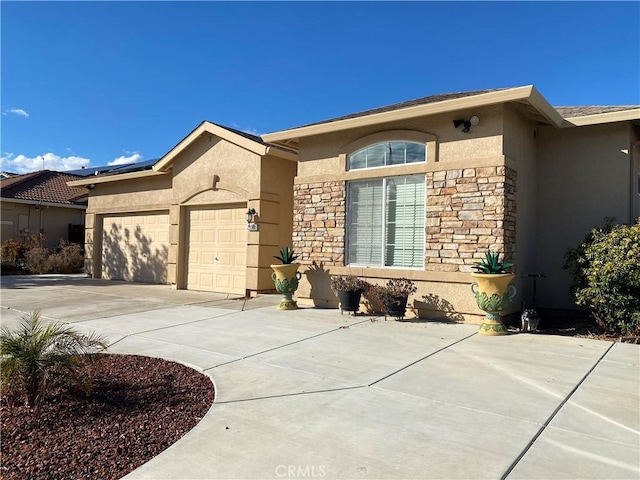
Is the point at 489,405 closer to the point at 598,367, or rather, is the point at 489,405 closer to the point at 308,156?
the point at 598,367

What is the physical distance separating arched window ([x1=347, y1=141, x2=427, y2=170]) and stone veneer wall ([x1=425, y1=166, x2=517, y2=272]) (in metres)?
0.55

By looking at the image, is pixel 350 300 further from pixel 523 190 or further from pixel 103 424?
pixel 103 424

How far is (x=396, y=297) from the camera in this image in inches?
324

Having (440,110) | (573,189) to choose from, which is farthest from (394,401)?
(573,189)

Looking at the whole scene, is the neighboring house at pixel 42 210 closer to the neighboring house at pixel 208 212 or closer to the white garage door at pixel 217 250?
the neighboring house at pixel 208 212

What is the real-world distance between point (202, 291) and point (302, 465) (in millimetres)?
10405

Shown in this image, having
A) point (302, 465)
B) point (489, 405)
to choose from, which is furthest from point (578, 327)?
point (302, 465)

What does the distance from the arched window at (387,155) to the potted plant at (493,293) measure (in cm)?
246

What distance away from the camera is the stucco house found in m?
7.95

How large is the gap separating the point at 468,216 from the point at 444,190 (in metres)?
0.65

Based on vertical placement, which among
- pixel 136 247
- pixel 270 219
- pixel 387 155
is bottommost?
pixel 136 247

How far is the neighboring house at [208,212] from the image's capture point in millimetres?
11695

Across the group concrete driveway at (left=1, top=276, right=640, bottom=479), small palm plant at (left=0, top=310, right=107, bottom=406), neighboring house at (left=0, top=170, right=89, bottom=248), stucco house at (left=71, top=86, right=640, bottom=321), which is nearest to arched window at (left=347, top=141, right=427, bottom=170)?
stucco house at (left=71, top=86, right=640, bottom=321)

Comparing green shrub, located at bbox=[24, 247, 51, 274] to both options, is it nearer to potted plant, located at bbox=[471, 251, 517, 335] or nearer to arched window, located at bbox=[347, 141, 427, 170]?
arched window, located at bbox=[347, 141, 427, 170]
